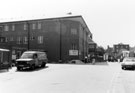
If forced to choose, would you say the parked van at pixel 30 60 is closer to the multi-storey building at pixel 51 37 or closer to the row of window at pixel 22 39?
the multi-storey building at pixel 51 37

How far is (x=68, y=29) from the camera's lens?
3819 centimetres

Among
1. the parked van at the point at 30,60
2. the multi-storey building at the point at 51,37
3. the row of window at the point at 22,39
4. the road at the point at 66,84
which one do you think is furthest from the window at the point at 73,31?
the road at the point at 66,84

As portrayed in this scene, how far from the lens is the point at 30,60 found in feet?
66.3

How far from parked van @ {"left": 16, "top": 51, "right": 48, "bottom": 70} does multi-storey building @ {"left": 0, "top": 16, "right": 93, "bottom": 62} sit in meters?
13.3

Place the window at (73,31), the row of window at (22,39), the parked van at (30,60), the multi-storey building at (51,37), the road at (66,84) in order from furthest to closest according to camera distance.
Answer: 1. the row of window at (22,39)
2. the window at (73,31)
3. the multi-storey building at (51,37)
4. the parked van at (30,60)
5. the road at (66,84)

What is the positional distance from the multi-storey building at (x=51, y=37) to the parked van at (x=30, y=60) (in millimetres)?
13325

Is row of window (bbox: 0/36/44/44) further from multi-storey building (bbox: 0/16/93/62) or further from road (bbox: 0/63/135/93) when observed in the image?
road (bbox: 0/63/135/93)

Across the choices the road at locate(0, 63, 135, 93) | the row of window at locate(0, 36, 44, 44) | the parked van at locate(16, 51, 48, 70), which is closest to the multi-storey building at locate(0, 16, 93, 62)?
the row of window at locate(0, 36, 44, 44)

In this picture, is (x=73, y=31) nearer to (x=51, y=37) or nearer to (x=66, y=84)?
(x=51, y=37)

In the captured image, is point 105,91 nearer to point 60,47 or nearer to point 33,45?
point 60,47

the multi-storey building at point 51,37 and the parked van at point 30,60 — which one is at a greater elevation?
the multi-storey building at point 51,37

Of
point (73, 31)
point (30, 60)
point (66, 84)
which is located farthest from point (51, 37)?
point (66, 84)

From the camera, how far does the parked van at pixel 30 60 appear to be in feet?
66.0

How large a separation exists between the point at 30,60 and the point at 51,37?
18.8 m
